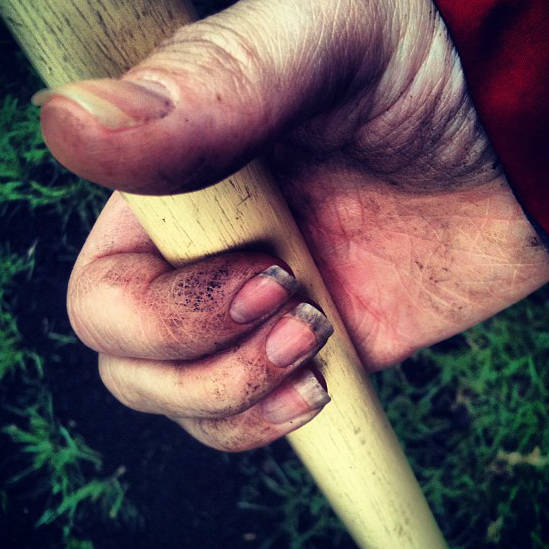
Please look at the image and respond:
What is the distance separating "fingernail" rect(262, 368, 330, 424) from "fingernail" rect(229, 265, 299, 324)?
144 millimetres

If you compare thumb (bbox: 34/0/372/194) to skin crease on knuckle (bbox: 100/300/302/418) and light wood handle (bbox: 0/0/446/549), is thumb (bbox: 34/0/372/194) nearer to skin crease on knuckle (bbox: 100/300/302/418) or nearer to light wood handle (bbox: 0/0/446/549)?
light wood handle (bbox: 0/0/446/549)

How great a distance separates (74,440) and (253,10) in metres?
1.53

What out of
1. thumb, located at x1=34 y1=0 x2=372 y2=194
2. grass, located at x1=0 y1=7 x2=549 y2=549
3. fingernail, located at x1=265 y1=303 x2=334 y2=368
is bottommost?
grass, located at x1=0 y1=7 x2=549 y2=549

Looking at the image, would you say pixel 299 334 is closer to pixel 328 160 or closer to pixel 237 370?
pixel 237 370

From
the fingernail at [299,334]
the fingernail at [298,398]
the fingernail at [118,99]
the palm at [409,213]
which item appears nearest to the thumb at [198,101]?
the fingernail at [118,99]

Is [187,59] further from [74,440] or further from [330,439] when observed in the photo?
[74,440]

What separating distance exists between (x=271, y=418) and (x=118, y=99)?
0.62 metres

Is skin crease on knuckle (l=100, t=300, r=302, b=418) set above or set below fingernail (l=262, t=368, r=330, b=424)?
above

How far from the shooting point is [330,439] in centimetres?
90

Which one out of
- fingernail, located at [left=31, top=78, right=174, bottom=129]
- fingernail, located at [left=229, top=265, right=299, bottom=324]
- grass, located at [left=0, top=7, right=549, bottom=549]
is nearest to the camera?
fingernail, located at [left=31, top=78, right=174, bottom=129]

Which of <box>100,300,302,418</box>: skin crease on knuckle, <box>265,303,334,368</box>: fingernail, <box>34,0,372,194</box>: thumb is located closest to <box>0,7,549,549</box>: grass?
<box>100,300,302,418</box>: skin crease on knuckle

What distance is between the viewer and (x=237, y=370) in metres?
0.86

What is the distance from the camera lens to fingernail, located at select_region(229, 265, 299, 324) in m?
0.75

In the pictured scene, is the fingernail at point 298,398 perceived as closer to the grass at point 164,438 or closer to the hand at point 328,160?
the hand at point 328,160
